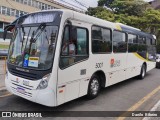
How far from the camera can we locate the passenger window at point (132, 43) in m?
9.68

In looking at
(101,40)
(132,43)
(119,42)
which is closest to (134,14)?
(132,43)

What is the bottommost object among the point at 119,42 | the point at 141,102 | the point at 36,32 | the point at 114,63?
the point at 141,102

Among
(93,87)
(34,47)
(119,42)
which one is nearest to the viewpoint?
(34,47)

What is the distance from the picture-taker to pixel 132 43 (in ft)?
33.0

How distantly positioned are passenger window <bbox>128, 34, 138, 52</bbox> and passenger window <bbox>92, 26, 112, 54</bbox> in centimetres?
222

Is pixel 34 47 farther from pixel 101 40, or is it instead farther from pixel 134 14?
pixel 134 14

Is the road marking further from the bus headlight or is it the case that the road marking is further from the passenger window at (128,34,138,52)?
the passenger window at (128,34,138,52)

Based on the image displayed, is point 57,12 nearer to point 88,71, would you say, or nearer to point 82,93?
point 88,71

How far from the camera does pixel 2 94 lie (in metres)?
7.02

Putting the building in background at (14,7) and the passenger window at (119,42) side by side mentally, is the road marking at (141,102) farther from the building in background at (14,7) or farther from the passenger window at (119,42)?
the building in background at (14,7)

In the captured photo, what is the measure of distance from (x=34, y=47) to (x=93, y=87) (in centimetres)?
252

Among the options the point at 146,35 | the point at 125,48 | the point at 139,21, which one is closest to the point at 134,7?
the point at 139,21

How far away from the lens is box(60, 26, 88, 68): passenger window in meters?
5.43

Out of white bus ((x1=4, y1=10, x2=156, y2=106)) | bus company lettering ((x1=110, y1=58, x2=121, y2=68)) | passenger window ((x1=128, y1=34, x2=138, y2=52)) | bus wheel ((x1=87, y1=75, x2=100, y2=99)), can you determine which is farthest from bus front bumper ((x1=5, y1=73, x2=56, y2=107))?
passenger window ((x1=128, y1=34, x2=138, y2=52))
